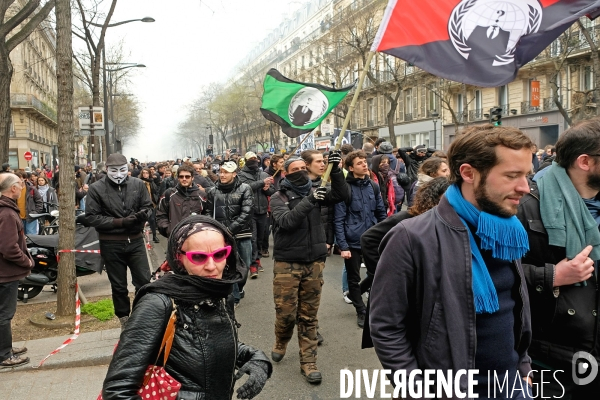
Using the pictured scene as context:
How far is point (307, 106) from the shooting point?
6281 mm

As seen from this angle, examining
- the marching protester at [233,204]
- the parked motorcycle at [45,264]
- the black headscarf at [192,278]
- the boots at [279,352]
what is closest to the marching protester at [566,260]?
the black headscarf at [192,278]

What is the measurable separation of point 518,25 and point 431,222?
243cm

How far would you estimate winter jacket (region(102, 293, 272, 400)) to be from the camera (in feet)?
6.50

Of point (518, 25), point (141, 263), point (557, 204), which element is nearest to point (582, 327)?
point (557, 204)

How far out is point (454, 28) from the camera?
12.9 feet

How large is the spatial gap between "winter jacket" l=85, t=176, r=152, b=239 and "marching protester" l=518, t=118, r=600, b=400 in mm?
4478

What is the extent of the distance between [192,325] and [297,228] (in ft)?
8.57

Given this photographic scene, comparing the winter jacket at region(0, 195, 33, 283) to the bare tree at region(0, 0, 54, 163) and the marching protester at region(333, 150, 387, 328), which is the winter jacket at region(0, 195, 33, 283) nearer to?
the marching protester at region(333, 150, 387, 328)

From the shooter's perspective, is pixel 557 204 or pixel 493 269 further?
pixel 557 204

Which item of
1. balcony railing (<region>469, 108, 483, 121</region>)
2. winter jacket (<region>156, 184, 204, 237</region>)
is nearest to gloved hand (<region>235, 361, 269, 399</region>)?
winter jacket (<region>156, 184, 204, 237</region>)

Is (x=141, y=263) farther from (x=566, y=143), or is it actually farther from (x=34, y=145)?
(x=34, y=145)

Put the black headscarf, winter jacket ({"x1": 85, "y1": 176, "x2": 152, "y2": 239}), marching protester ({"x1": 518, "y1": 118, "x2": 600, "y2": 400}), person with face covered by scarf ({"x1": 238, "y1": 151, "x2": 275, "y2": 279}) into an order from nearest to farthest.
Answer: the black headscarf < marching protester ({"x1": 518, "y1": 118, "x2": 600, "y2": 400}) < winter jacket ({"x1": 85, "y1": 176, "x2": 152, "y2": 239}) < person with face covered by scarf ({"x1": 238, "y1": 151, "x2": 275, "y2": 279})

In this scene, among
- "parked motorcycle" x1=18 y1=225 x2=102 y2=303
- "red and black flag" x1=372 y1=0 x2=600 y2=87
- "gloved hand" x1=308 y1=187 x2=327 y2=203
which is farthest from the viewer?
"parked motorcycle" x1=18 y1=225 x2=102 y2=303

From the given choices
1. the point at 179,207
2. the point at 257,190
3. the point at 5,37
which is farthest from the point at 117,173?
the point at 5,37
